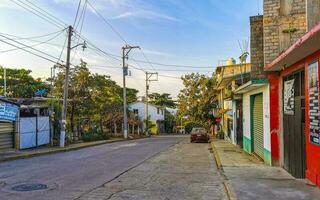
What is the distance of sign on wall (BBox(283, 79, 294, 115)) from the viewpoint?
1204cm

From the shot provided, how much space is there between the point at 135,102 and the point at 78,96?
3702cm

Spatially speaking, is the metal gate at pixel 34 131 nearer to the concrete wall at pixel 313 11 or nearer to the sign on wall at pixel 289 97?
the sign on wall at pixel 289 97

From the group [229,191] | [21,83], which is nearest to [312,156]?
[229,191]

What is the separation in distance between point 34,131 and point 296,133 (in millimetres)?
19057

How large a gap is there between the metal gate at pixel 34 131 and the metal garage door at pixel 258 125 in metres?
14.4

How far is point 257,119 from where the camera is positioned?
18031 millimetres

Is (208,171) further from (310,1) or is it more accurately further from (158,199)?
(310,1)

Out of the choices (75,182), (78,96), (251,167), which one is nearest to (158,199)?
(75,182)

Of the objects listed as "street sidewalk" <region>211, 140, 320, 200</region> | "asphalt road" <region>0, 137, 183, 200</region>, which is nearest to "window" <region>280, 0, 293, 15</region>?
"street sidewalk" <region>211, 140, 320, 200</region>

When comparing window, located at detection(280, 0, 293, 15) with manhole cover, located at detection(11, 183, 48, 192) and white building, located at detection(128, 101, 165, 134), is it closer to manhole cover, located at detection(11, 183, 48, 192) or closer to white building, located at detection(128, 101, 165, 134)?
manhole cover, located at detection(11, 183, 48, 192)

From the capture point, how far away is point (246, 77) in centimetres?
2616

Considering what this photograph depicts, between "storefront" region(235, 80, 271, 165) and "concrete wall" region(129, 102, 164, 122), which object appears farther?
"concrete wall" region(129, 102, 164, 122)

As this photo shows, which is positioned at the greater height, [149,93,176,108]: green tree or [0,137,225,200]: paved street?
[149,93,176,108]: green tree

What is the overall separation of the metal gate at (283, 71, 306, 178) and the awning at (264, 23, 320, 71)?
1.72 ft
